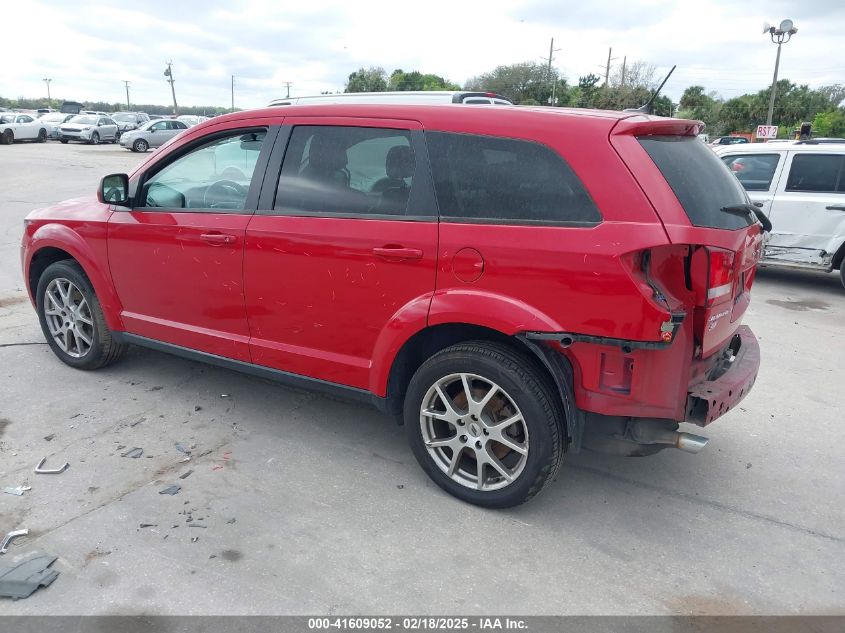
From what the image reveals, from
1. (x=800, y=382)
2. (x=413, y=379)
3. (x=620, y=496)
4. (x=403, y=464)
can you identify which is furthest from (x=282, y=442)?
(x=800, y=382)

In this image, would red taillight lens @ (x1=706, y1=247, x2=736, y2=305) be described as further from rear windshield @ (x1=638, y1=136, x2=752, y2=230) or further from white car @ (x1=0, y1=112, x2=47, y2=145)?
white car @ (x1=0, y1=112, x2=47, y2=145)

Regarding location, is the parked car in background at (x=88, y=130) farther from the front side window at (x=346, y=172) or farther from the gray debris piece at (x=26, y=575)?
the gray debris piece at (x=26, y=575)

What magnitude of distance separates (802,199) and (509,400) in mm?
6970

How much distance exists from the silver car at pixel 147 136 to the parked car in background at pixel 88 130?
5.12m

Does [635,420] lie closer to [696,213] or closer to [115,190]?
[696,213]

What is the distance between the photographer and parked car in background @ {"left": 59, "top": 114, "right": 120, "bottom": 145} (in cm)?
3519

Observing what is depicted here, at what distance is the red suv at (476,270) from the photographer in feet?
9.39

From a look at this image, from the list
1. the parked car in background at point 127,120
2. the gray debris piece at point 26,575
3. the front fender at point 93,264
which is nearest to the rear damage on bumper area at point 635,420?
the gray debris piece at point 26,575

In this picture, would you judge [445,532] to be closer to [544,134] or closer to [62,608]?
[62,608]

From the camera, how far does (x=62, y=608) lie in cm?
253

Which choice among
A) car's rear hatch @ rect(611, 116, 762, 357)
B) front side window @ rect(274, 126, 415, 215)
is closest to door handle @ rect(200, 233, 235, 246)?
front side window @ rect(274, 126, 415, 215)

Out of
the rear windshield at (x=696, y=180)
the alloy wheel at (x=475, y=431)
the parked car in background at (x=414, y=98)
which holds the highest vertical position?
the parked car in background at (x=414, y=98)

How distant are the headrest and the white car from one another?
36628mm

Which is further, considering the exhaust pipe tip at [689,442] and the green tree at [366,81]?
the green tree at [366,81]
